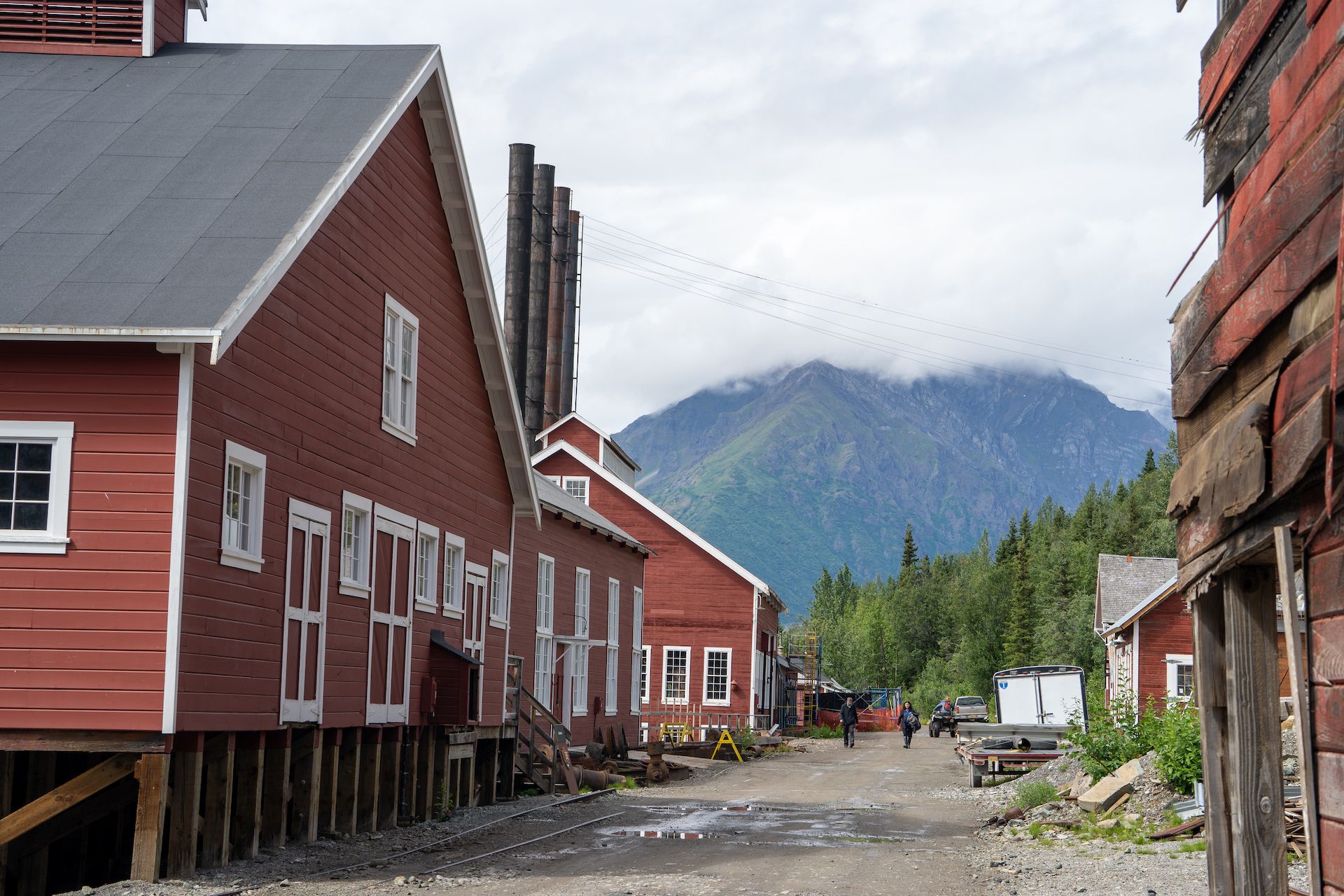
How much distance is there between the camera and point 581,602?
33.5 meters

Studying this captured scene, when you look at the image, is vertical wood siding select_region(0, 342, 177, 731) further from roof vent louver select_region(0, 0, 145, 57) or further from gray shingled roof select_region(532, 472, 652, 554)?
gray shingled roof select_region(532, 472, 652, 554)

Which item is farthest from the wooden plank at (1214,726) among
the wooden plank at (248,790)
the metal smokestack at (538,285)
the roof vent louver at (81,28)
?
the metal smokestack at (538,285)

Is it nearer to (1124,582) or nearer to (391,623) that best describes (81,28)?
(391,623)

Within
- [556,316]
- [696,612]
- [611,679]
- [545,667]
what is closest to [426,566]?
[545,667]

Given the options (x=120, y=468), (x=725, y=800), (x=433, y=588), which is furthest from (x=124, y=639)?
(x=725, y=800)

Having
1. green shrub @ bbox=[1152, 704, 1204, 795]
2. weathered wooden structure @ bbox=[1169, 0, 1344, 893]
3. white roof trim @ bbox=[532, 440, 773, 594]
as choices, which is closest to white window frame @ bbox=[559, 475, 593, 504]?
white roof trim @ bbox=[532, 440, 773, 594]

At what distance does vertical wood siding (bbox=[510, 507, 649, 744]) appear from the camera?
93.2ft

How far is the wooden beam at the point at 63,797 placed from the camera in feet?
41.9

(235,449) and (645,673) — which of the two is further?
(645,673)

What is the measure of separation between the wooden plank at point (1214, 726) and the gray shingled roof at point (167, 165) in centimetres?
905

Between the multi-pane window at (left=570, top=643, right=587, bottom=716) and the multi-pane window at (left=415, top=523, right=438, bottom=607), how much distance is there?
12032 millimetres

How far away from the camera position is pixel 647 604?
1889 inches

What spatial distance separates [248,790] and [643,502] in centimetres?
3157

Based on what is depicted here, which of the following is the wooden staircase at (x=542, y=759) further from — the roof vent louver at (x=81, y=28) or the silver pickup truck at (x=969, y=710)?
the silver pickup truck at (x=969, y=710)
